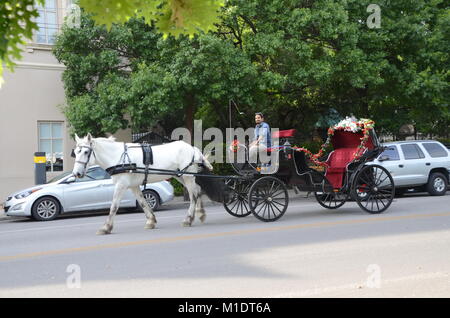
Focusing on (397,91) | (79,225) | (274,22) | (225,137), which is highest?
(274,22)

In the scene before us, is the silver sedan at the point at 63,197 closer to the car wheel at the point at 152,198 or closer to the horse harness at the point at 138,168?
the car wheel at the point at 152,198

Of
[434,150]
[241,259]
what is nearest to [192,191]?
[241,259]

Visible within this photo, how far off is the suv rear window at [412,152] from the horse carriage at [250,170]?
5.68 meters

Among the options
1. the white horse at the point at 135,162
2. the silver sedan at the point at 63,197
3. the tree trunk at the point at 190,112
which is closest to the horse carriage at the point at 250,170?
the white horse at the point at 135,162

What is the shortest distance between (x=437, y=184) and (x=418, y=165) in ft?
3.20

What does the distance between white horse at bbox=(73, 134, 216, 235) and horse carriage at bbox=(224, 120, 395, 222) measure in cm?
87

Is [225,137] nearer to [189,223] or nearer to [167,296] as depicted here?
[189,223]

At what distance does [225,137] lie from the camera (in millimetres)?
24062

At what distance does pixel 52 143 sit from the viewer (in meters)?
21.2

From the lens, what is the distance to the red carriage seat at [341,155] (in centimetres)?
1237

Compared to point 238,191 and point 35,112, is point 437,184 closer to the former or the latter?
point 238,191

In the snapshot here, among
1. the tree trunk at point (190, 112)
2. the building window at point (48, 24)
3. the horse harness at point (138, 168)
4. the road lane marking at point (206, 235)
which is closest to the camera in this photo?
the road lane marking at point (206, 235)
